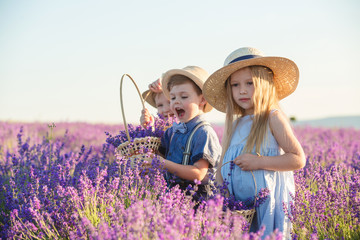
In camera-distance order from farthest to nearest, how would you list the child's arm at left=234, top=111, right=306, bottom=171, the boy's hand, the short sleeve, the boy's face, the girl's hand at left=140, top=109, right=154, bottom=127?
the boy's hand
the girl's hand at left=140, top=109, right=154, bottom=127
the boy's face
the short sleeve
the child's arm at left=234, top=111, right=306, bottom=171

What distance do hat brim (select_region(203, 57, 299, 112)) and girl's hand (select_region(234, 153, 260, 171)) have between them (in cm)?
68

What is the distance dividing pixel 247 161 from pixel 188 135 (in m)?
0.72

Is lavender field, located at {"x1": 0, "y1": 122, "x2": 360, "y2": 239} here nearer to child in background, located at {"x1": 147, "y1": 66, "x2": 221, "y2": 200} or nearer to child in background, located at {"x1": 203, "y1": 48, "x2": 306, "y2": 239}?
child in background, located at {"x1": 203, "y1": 48, "x2": 306, "y2": 239}

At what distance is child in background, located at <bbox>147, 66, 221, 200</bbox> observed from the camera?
2883 mm

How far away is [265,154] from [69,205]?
139 cm

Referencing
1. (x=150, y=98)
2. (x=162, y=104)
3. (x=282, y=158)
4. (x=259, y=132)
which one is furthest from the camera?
(x=150, y=98)

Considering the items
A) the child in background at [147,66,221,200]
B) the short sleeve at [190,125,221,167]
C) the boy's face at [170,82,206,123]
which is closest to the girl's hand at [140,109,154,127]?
the child in background at [147,66,221,200]

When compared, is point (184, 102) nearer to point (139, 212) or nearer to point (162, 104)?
point (162, 104)

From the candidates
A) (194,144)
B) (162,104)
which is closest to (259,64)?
(194,144)

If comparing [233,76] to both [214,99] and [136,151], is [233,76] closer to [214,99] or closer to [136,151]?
[214,99]

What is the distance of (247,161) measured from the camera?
2496 millimetres

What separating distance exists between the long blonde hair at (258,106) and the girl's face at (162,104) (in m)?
1.16

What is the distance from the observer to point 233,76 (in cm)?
282

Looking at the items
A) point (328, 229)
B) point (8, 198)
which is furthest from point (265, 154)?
point (8, 198)
